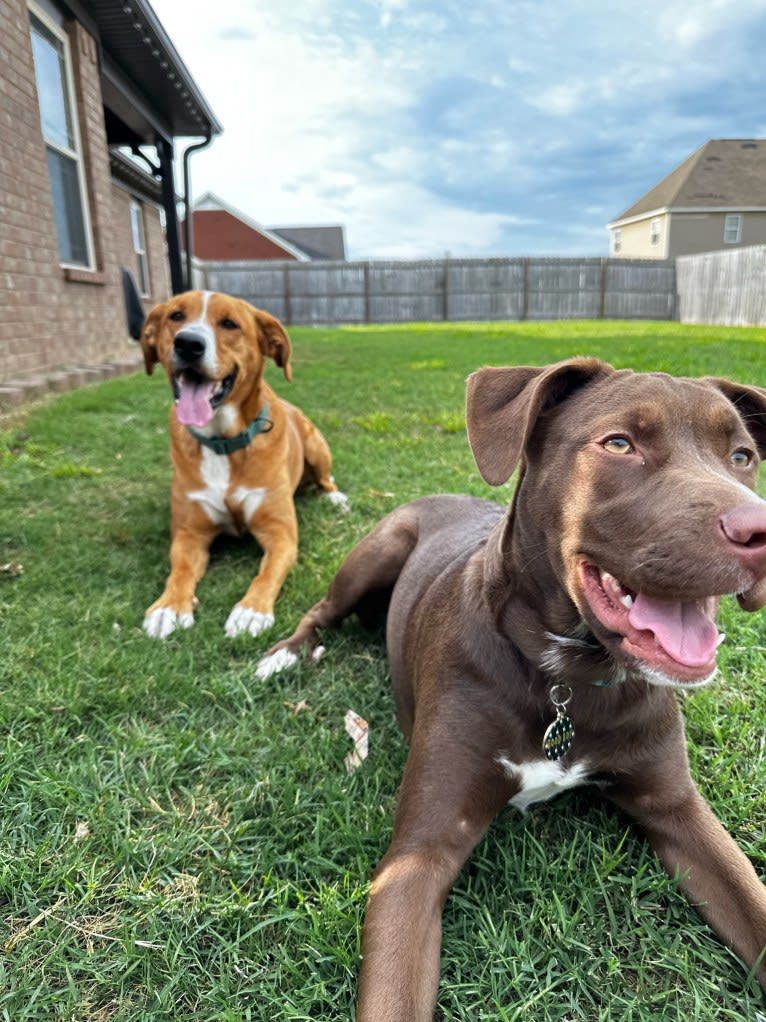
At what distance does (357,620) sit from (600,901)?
175cm

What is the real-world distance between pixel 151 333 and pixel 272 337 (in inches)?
28.7

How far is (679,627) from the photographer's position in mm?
1606

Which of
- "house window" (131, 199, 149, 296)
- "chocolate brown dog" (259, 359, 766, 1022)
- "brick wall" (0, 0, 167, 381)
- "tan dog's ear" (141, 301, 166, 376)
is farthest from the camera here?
"house window" (131, 199, 149, 296)

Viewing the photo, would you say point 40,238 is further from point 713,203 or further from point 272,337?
point 713,203

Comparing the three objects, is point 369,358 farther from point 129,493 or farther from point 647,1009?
point 647,1009

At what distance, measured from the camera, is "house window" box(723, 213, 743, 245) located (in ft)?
115

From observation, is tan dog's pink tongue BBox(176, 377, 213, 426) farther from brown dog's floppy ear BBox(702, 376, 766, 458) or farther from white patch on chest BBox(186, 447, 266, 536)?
brown dog's floppy ear BBox(702, 376, 766, 458)

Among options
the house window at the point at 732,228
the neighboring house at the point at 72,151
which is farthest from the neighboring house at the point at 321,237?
the neighboring house at the point at 72,151

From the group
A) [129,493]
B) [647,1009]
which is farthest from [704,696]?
[129,493]

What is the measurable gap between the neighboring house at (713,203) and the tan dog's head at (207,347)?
34.4 meters

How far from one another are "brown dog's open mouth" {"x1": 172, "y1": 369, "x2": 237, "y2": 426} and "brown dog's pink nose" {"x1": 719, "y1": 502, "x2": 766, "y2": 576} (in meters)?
3.02

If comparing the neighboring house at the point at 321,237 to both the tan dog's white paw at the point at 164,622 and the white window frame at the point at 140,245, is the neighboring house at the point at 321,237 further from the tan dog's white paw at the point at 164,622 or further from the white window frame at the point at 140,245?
the tan dog's white paw at the point at 164,622

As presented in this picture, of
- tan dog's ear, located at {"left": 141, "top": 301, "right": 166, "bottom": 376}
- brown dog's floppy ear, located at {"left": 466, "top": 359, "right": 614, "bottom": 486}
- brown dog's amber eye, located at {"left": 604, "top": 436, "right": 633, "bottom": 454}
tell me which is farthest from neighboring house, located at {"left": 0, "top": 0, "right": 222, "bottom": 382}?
brown dog's amber eye, located at {"left": 604, "top": 436, "right": 633, "bottom": 454}

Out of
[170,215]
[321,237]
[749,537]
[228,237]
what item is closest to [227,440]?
[749,537]
